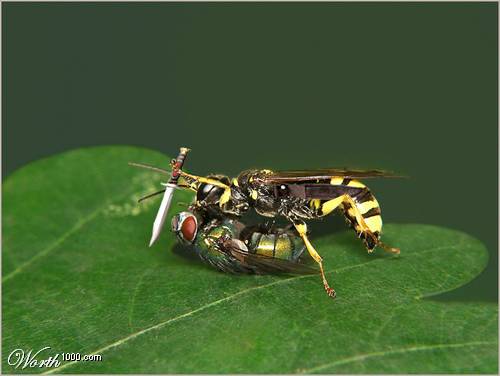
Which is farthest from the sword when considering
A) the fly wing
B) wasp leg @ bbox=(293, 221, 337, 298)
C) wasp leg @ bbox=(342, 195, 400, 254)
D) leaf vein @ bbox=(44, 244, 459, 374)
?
wasp leg @ bbox=(342, 195, 400, 254)

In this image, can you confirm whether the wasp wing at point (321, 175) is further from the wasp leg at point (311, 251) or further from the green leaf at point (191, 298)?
the green leaf at point (191, 298)

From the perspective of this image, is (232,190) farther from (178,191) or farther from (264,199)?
(178,191)

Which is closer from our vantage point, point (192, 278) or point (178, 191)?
point (192, 278)

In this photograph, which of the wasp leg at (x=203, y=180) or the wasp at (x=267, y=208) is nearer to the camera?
the wasp at (x=267, y=208)

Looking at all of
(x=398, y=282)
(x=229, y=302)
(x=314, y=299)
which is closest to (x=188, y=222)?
(x=229, y=302)

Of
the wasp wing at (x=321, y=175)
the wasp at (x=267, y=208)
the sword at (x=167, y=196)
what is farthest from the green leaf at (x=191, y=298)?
the wasp wing at (x=321, y=175)

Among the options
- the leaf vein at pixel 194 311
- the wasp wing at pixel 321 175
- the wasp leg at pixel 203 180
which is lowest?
the leaf vein at pixel 194 311

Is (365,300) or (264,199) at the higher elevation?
(264,199)
